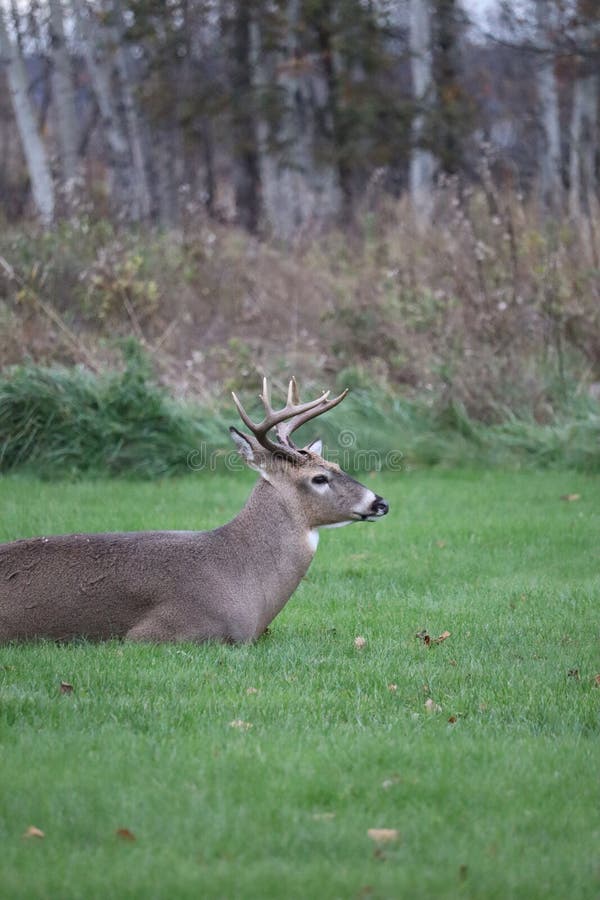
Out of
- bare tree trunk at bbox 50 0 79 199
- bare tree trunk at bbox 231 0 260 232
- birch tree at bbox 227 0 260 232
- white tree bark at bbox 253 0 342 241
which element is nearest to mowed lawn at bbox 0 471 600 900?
bare tree trunk at bbox 50 0 79 199

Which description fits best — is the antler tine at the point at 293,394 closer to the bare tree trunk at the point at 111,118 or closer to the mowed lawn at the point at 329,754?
the mowed lawn at the point at 329,754

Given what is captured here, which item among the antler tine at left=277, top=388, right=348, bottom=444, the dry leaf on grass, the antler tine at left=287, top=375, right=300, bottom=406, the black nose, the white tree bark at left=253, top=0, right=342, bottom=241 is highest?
the white tree bark at left=253, top=0, right=342, bottom=241

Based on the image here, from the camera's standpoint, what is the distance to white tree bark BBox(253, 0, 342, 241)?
2647 cm

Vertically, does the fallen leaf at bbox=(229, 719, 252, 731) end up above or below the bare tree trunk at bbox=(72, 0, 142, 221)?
below

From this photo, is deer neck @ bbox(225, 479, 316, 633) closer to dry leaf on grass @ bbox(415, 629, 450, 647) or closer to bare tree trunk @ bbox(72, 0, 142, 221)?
dry leaf on grass @ bbox(415, 629, 450, 647)

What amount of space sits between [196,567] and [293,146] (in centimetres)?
2124

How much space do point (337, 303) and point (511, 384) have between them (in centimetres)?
348

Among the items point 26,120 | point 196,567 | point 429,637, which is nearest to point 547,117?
point 26,120

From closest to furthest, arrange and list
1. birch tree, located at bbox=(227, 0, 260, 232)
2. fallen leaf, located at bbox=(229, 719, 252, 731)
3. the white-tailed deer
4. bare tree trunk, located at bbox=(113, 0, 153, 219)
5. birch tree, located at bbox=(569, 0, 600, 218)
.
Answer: fallen leaf, located at bbox=(229, 719, 252, 731) → the white-tailed deer → birch tree, located at bbox=(569, 0, 600, 218) → bare tree trunk, located at bbox=(113, 0, 153, 219) → birch tree, located at bbox=(227, 0, 260, 232)

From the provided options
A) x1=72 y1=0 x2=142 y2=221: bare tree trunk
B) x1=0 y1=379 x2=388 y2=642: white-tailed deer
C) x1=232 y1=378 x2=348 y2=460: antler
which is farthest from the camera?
x1=72 y1=0 x2=142 y2=221: bare tree trunk

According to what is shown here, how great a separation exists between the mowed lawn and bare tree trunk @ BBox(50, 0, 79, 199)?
52.9ft

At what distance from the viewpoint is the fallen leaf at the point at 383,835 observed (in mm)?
4262

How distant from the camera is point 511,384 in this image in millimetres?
13727

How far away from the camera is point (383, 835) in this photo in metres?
4.29
